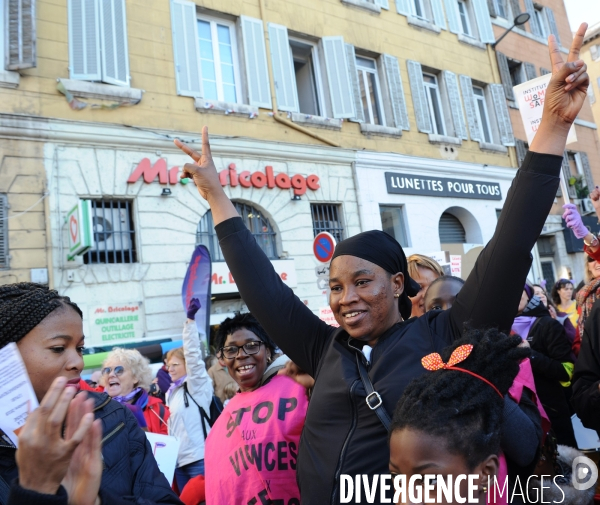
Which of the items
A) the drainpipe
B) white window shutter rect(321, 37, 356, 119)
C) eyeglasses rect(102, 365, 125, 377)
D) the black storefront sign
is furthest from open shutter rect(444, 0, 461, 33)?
eyeglasses rect(102, 365, 125, 377)

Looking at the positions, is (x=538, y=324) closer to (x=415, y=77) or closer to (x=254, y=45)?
(x=254, y=45)

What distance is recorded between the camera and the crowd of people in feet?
4.82

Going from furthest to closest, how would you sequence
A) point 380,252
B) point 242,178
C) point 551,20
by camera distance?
point 551,20
point 242,178
point 380,252

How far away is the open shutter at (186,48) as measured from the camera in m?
10.7

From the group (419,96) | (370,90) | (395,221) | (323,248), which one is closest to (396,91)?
(370,90)

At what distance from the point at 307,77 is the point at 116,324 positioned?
25.0ft

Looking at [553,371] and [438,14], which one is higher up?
[438,14]

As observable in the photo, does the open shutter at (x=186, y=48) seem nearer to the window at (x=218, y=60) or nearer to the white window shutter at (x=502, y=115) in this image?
the window at (x=218, y=60)

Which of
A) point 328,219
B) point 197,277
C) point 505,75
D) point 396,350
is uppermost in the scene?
point 505,75

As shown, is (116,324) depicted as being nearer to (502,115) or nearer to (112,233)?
(112,233)

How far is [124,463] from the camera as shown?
5.63 feet

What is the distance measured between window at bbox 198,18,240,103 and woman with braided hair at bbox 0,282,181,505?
33.3ft

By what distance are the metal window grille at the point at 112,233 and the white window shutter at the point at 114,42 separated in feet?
7.40

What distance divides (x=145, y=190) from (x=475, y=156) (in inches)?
390
